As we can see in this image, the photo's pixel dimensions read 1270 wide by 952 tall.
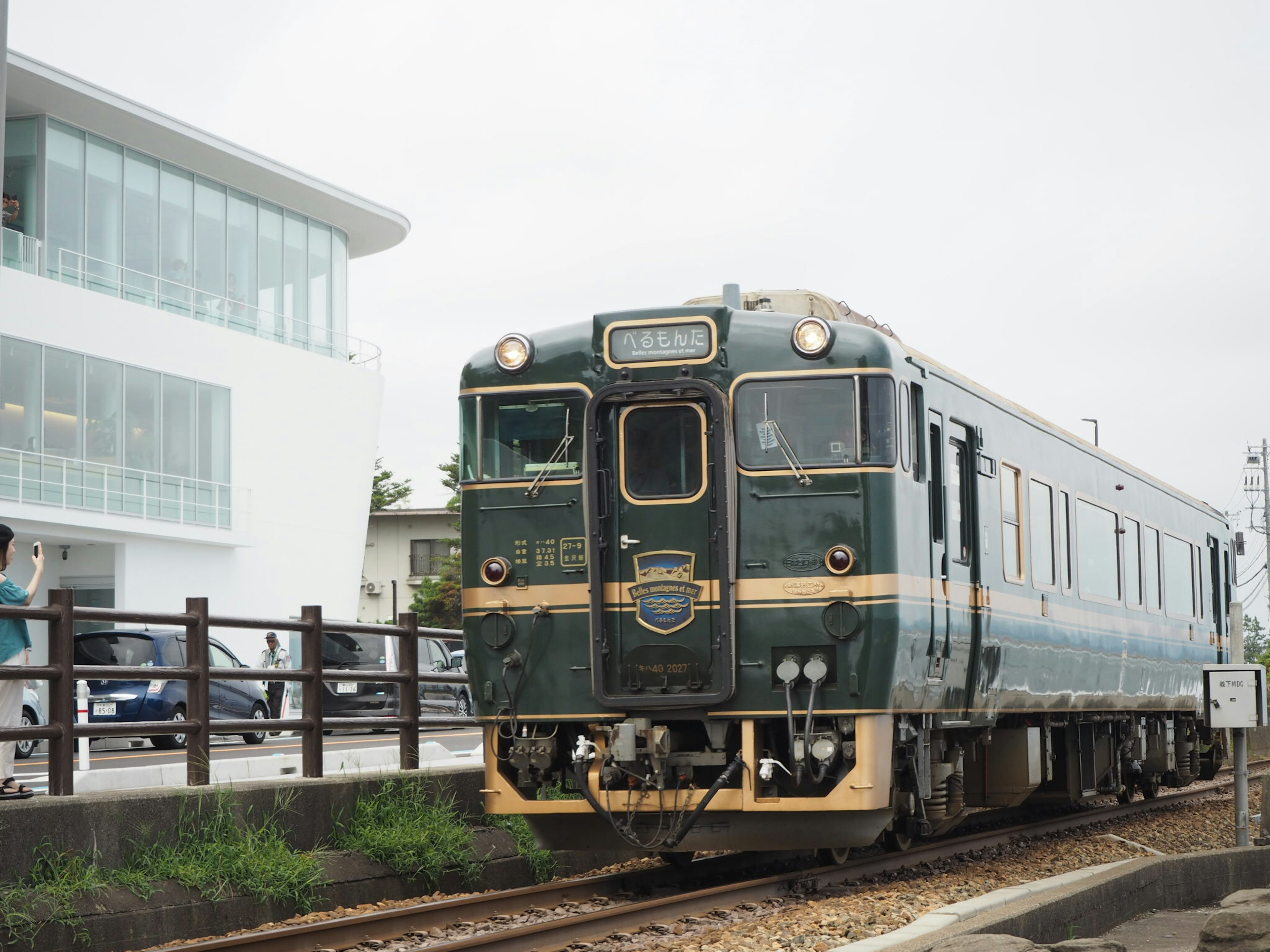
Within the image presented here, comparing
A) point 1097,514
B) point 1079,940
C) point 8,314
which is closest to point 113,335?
point 8,314

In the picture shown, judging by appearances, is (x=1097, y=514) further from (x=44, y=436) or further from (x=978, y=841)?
(x=44, y=436)

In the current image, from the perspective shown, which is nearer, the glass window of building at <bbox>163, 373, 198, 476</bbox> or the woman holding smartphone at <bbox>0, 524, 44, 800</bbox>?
the woman holding smartphone at <bbox>0, 524, 44, 800</bbox>

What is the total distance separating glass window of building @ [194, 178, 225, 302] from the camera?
35.7 m

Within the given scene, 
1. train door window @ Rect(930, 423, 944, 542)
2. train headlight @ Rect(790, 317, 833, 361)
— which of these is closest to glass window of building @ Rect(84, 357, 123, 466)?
train door window @ Rect(930, 423, 944, 542)

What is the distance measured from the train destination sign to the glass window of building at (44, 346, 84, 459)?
78.4 feet

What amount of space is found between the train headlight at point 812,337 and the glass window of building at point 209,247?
2771 centimetres

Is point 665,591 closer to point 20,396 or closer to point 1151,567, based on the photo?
point 1151,567

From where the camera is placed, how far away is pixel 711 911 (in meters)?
9.42

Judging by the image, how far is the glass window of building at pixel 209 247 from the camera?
35.7 meters

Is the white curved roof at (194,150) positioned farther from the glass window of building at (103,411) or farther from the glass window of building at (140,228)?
the glass window of building at (103,411)

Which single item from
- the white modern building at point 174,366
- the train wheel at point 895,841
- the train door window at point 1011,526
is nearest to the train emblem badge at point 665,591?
the train wheel at point 895,841

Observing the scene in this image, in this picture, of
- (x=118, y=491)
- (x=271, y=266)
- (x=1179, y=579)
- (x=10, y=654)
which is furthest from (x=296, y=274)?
(x=10, y=654)

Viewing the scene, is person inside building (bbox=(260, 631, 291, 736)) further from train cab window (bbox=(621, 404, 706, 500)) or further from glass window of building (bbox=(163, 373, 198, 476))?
glass window of building (bbox=(163, 373, 198, 476))

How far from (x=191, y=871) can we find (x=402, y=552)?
182ft
